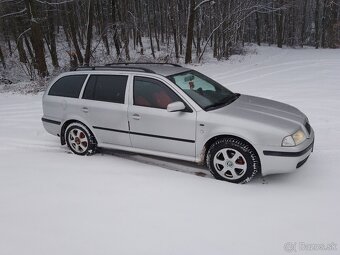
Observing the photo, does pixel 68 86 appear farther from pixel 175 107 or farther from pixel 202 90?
pixel 202 90

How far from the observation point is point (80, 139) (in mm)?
5734

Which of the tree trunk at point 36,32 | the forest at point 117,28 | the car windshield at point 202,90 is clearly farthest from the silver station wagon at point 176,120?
the forest at point 117,28

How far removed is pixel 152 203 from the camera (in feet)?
13.0

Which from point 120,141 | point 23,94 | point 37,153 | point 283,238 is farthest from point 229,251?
point 23,94

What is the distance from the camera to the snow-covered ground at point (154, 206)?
3.26 m

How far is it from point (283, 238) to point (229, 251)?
607mm

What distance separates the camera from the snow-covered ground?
326 cm

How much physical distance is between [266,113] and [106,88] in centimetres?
264

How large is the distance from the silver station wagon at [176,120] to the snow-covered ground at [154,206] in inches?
12.5

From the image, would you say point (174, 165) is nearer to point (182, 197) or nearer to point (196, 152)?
point (196, 152)

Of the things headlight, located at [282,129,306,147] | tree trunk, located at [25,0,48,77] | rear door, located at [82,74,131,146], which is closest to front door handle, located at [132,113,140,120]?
rear door, located at [82,74,131,146]

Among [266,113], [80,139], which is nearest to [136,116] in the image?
[80,139]

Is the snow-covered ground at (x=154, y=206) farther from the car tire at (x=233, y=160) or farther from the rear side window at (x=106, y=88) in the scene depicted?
the rear side window at (x=106, y=88)

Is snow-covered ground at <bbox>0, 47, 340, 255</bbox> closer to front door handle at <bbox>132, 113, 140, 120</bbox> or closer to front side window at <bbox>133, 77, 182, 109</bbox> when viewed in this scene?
front door handle at <bbox>132, 113, 140, 120</bbox>
